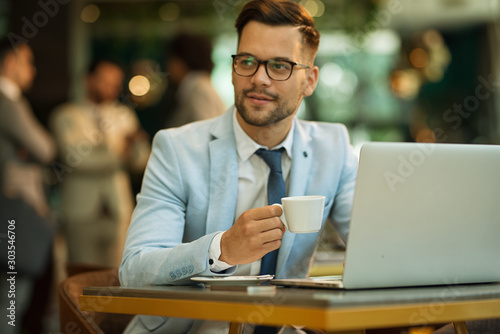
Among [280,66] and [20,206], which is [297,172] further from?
[20,206]

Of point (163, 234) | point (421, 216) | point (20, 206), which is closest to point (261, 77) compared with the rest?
point (163, 234)

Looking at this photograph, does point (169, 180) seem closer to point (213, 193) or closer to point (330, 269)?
point (213, 193)

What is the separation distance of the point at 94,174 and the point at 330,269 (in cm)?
248

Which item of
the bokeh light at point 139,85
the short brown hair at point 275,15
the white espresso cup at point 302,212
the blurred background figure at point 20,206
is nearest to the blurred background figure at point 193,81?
the blurred background figure at point 20,206

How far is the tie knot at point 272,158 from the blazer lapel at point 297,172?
5 cm

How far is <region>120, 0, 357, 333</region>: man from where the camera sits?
1717 millimetres

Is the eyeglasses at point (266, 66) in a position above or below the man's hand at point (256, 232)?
above

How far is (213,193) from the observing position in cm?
182

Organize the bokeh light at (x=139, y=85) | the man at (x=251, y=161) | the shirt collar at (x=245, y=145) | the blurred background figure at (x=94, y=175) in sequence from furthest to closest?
1. the bokeh light at (x=139, y=85)
2. the blurred background figure at (x=94, y=175)
3. the shirt collar at (x=245, y=145)
4. the man at (x=251, y=161)

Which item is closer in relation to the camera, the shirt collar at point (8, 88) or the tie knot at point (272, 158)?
the tie knot at point (272, 158)

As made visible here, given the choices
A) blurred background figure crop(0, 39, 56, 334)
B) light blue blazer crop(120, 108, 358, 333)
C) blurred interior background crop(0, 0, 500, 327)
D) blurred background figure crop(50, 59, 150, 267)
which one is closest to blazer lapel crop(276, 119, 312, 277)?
light blue blazer crop(120, 108, 358, 333)

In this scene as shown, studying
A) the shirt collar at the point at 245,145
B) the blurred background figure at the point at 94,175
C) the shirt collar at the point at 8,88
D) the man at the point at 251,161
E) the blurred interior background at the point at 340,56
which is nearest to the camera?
the man at the point at 251,161

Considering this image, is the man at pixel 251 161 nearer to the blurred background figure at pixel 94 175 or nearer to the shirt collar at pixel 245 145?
the shirt collar at pixel 245 145

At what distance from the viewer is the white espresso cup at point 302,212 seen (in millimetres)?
1330
